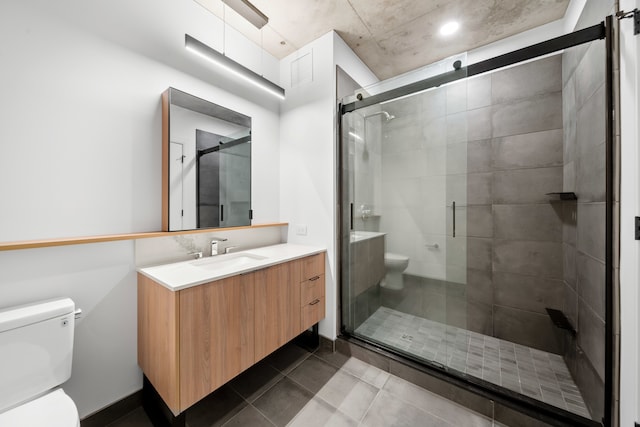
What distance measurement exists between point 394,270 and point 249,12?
2.53m

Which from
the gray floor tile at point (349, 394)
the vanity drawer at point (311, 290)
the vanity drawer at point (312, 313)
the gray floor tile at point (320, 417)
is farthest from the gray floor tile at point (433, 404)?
the vanity drawer at point (311, 290)

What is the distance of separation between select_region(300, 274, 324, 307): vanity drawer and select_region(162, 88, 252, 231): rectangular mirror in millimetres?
771

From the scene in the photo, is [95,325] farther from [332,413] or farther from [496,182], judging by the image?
[496,182]

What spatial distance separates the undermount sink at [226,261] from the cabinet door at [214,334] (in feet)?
0.97

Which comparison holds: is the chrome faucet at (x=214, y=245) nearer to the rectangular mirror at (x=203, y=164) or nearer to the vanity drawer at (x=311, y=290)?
the rectangular mirror at (x=203, y=164)

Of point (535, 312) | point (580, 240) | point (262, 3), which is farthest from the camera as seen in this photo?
point (535, 312)

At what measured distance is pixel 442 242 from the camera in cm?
188

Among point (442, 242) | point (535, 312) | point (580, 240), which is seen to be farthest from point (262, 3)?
point (535, 312)

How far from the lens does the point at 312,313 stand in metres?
1.96

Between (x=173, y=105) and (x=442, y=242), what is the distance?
87.4 inches

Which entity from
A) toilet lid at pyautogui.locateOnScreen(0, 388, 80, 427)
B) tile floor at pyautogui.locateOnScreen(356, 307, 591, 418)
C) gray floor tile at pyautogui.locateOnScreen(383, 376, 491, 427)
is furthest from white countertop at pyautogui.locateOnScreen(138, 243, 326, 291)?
gray floor tile at pyautogui.locateOnScreen(383, 376, 491, 427)

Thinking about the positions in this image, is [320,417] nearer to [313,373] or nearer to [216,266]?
[313,373]

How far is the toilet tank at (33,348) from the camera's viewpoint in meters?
0.97

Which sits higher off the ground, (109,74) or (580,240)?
(109,74)
